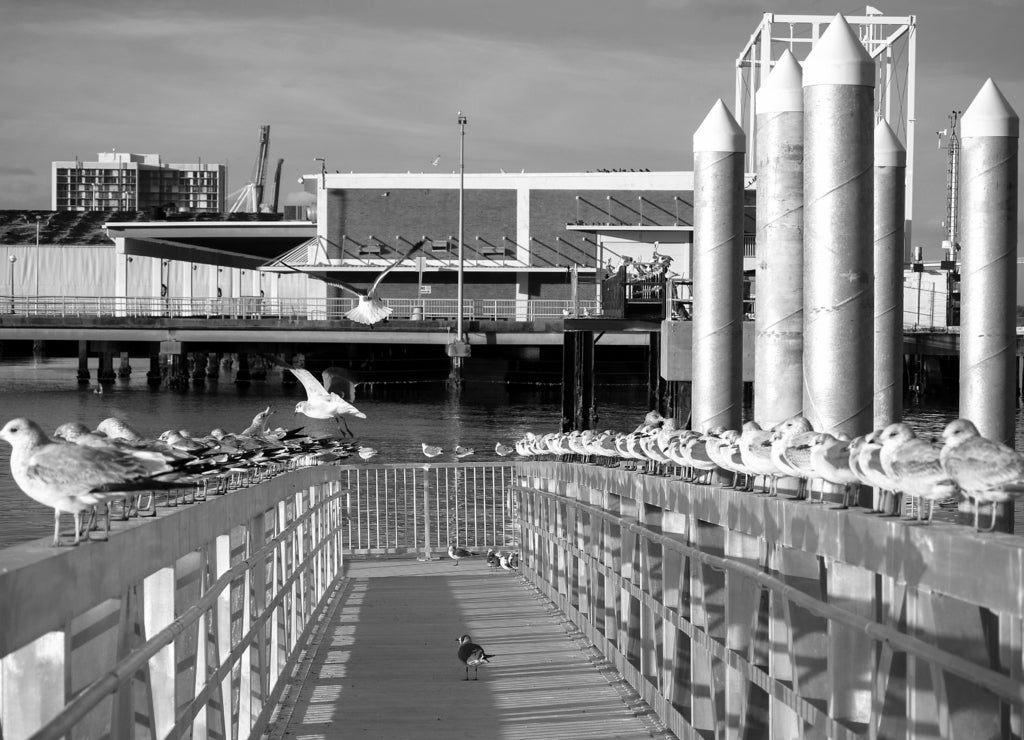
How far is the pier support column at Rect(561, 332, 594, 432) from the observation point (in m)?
52.7

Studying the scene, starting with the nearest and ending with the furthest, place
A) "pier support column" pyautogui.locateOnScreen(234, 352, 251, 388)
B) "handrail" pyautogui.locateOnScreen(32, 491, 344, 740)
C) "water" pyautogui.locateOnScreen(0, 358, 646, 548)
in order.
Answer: "handrail" pyautogui.locateOnScreen(32, 491, 344, 740)
"water" pyautogui.locateOnScreen(0, 358, 646, 548)
"pier support column" pyautogui.locateOnScreen(234, 352, 251, 388)

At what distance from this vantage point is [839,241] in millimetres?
11141

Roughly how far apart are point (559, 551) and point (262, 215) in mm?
108133

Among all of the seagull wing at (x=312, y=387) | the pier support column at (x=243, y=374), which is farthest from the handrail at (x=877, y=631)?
the pier support column at (x=243, y=374)

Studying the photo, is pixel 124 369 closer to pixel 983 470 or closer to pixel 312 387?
pixel 312 387

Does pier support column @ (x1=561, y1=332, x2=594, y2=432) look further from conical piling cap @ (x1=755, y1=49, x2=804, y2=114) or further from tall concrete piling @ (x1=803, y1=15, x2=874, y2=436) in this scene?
tall concrete piling @ (x1=803, y1=15, x2=874, y2=436)

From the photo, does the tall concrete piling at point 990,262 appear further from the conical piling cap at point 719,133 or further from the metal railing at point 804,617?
the metal railing at point 804,617

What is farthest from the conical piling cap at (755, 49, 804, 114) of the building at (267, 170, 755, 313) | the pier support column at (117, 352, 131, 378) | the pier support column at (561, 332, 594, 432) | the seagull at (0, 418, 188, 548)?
the pier support column at (117, 352, 131, 378)

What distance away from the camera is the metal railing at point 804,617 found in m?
Answer: 4.04

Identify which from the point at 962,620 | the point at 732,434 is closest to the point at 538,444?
the point at 732,434

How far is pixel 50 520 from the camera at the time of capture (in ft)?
92.4

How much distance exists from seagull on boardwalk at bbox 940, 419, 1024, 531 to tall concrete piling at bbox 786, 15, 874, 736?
619cm

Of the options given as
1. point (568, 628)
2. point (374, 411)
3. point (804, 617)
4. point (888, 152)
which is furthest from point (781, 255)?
point (374, 411)

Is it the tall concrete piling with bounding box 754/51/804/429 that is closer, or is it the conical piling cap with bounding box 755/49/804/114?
the tall concrete piling with bounding box 754/51/804/429
